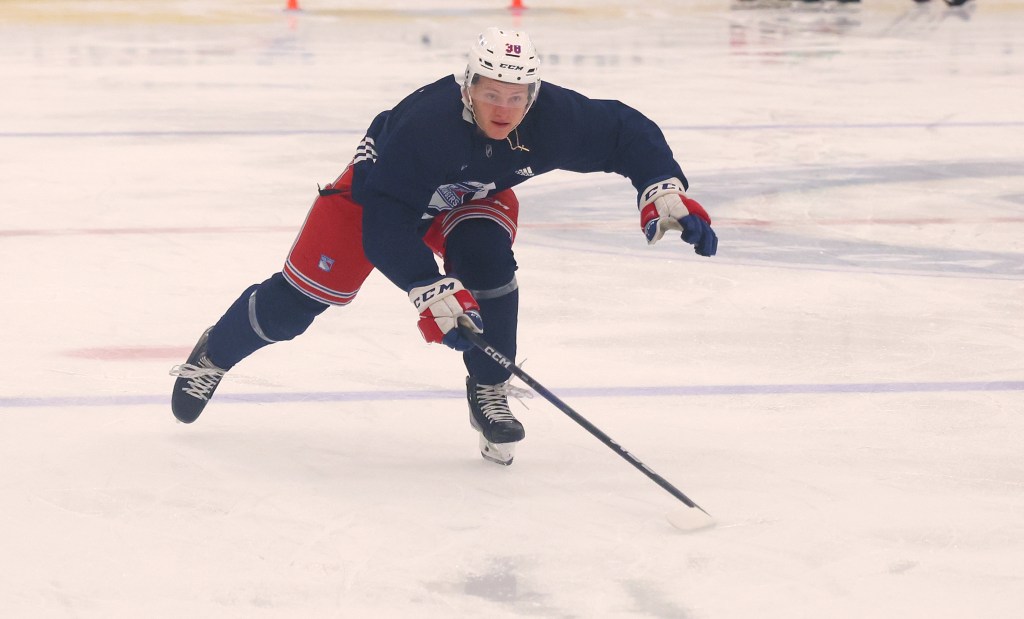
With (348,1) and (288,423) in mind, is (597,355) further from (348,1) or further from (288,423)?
(348,1)

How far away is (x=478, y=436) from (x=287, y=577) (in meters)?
0.85

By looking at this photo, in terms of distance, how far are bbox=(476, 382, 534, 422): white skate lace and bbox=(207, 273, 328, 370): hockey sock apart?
1.27ft

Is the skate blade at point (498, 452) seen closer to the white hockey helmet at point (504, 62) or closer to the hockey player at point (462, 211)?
the hockey player at point (462, 211)

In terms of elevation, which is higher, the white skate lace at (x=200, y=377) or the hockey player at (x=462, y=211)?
the hockey player at (x=462, y=211)

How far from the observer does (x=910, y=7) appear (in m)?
14.6

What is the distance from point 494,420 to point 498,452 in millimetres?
74

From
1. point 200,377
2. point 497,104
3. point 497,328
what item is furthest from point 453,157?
point 200,377

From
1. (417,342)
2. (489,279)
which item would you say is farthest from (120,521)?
(417,342)

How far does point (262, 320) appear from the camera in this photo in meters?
3.22

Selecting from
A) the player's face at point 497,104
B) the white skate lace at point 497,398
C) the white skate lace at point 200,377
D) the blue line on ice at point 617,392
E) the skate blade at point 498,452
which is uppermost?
the player's face at point 497,104

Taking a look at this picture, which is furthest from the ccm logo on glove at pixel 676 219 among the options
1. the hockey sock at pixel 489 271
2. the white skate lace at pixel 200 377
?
the white skate lace at pixel 200 377

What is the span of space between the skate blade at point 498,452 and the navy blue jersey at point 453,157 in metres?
0.42

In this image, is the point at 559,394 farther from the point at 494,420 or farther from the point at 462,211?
the point at 462,211

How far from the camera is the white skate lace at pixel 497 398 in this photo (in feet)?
10.2
